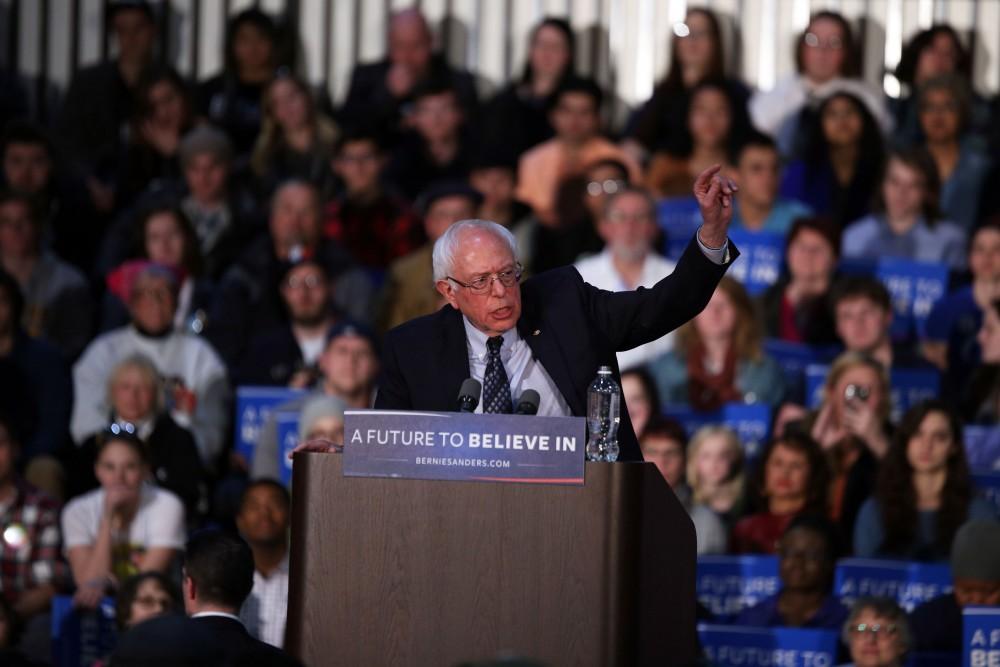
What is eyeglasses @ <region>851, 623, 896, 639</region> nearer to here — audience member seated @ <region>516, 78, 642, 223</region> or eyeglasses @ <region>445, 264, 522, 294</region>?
eyeglasses @ <region>445, 264, 522, 294</region>

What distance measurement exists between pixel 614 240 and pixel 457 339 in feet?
13.0

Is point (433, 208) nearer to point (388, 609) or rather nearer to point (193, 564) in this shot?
point (193, 564)

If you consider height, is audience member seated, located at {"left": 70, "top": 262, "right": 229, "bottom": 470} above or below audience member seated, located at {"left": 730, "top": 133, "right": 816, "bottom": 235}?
below

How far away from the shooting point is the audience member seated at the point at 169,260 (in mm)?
8555

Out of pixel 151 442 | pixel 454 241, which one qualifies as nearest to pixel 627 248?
pixel 151 442

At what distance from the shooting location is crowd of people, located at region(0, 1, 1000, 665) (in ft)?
22.7

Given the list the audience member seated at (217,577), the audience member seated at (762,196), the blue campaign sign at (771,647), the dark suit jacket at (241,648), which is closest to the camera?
the dark suit jacket at (241,648)

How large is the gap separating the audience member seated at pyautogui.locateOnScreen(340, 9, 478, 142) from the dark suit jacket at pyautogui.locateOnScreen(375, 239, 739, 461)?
17.9ft

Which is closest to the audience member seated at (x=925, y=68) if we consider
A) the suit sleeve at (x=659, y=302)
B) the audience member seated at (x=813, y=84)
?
the audience member seated at (x=813, y=84)

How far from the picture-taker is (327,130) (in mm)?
9953

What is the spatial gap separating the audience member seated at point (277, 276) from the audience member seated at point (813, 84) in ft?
7.58

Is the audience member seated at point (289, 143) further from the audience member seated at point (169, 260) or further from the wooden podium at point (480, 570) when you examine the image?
the wooden podium at point (480, 570)

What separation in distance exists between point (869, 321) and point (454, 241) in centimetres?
376

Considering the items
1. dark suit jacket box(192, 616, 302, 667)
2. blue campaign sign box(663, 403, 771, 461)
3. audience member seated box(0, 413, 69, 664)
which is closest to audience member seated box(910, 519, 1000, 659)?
blue campaign sign box(663, 403, 771, 461)
